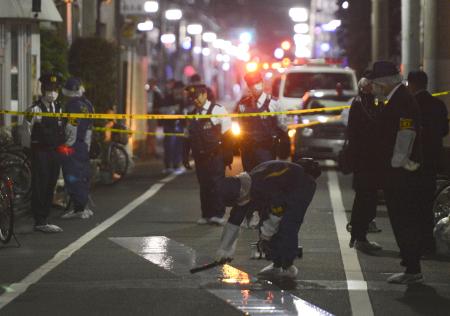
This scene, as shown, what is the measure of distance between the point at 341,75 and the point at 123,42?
6.05m

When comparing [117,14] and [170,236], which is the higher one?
[117,14]

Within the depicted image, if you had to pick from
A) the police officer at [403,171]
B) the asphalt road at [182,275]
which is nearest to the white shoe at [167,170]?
the asphalt road at [182,275]

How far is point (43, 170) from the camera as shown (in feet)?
44.5

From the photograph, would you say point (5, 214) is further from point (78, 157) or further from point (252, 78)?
point (252, 78)

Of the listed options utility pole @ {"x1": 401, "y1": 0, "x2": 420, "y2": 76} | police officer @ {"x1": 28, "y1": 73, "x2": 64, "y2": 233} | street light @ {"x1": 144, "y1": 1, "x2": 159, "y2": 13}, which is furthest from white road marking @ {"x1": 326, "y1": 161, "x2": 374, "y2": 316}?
street light @ {"x1": 144, "y1": 1, "x2": 159, "y2": 13}

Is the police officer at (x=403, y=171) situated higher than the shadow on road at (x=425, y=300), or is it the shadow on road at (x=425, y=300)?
the police officer at (x=403, y=171)

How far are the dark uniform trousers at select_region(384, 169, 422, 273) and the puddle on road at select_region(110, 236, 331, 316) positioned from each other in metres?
1.21

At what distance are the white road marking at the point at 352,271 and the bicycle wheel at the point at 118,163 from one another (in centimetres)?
496

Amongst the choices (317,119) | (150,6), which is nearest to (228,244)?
(317,119)

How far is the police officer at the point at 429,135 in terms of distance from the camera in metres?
11.5

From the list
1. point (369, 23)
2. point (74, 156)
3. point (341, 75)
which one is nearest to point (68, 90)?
point (74, 156)

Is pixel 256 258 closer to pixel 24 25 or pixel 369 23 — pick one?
pixel 24 25

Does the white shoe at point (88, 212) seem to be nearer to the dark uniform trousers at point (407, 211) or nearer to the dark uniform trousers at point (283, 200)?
the dark uniform trousers at point (283, 200)

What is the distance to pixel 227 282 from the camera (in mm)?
9852
